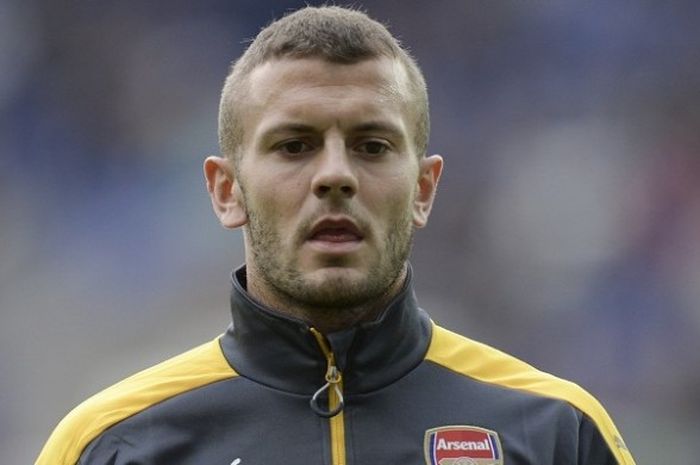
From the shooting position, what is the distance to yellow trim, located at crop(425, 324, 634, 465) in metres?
2.47

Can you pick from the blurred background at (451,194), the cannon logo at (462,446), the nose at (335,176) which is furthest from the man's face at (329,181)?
the blurred background at (451,194)

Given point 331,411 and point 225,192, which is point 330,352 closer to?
point 331,411

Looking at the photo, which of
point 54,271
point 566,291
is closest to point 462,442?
point 566,291

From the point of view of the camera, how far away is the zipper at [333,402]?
2.34 metres

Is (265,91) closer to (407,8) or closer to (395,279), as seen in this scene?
(395,279)

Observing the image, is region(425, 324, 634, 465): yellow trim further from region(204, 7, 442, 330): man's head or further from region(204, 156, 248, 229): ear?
region(204, 156, 248, 229): ear

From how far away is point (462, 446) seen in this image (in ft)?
7.74

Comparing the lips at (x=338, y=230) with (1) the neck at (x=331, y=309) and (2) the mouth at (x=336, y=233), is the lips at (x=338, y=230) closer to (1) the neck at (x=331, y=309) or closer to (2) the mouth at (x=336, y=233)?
(2) the mouth at (x=336, y=233)

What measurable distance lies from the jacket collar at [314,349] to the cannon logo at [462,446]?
0.14m

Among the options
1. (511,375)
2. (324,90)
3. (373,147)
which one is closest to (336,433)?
(511,375)

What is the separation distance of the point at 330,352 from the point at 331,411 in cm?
11

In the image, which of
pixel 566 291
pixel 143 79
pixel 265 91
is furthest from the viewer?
pixel 143 79

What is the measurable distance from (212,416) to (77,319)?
158 inches

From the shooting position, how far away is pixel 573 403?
8.07 feet
